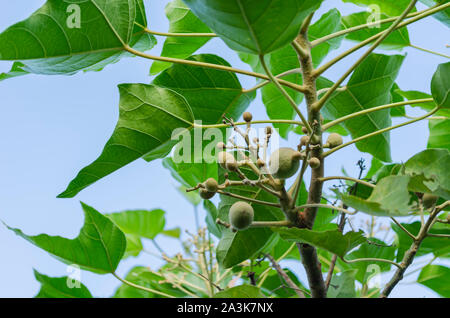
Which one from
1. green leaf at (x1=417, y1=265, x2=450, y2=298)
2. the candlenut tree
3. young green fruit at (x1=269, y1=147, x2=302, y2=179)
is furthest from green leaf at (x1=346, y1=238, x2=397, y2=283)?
young green fruit at (x1=269, y1=147, x2=302, y2=179)

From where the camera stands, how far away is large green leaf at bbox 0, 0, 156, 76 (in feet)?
2.42

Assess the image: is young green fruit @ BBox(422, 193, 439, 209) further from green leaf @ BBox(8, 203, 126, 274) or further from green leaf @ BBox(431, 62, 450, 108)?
green leaf @ BBox(8, 203, 126, 274)

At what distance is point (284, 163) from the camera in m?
0.71

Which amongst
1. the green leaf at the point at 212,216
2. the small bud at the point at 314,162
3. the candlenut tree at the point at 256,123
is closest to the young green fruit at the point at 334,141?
the candlenut tree at the point at 256,123

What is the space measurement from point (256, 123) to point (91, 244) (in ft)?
1.56

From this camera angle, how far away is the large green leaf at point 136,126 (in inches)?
32.7

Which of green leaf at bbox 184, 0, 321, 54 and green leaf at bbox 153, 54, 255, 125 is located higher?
green leaf at bbox 184, 0, 321, 54

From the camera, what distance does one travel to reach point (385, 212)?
619mm

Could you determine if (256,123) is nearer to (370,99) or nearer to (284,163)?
(284,163)

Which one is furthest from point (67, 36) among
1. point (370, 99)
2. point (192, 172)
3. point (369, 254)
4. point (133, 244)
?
point (133, 244)

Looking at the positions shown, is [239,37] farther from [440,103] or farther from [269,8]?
[440,103]

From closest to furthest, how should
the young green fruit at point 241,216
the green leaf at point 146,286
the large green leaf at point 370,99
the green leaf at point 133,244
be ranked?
the young green fruit at point 241,216, the large green leaf at point 370,99, the green leaf at point 146,286, the green leaf at point 133,244

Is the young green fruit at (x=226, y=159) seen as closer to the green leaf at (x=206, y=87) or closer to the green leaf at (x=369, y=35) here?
the green leaf at (x=206, y=87)
